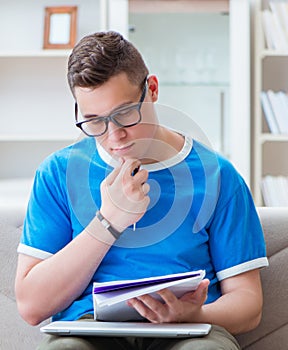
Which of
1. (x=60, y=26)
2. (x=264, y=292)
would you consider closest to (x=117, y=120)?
(x=264, y=292)

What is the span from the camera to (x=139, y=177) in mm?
1479

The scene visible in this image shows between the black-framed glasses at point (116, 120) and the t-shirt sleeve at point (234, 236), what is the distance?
0.86ft

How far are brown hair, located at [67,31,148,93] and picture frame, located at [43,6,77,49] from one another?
252cm

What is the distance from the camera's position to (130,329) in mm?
1286

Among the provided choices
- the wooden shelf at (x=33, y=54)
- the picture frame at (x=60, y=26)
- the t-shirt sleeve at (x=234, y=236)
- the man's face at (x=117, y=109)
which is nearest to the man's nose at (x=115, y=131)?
the man's face at (x=117, y=109)

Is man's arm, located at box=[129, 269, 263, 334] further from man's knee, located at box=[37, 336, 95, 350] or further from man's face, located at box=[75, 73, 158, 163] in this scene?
man's face, located at box=[75, 73, 158, 163]

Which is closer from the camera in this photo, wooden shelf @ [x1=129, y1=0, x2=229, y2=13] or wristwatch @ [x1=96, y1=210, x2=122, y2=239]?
wristwatch @ [x1=96, y1=210, x2=122, y2=239]

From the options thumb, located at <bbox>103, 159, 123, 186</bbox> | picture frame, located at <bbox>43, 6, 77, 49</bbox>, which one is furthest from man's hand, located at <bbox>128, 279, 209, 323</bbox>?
picture frame, located at <bbox>43, 6, 77, 49</bbox>

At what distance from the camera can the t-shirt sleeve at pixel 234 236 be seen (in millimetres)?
1558

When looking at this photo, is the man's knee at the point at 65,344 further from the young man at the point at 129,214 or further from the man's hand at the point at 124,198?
the man's hand at the point at 124,198

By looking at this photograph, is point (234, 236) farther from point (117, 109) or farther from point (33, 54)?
point (33, 54)

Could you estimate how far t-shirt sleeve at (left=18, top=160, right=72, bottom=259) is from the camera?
155 cm

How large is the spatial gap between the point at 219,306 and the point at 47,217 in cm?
41

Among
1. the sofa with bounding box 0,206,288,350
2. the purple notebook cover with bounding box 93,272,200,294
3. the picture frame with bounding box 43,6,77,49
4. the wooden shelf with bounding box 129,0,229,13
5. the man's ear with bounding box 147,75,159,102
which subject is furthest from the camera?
the picture frame with bounding box 43,6,77,49
